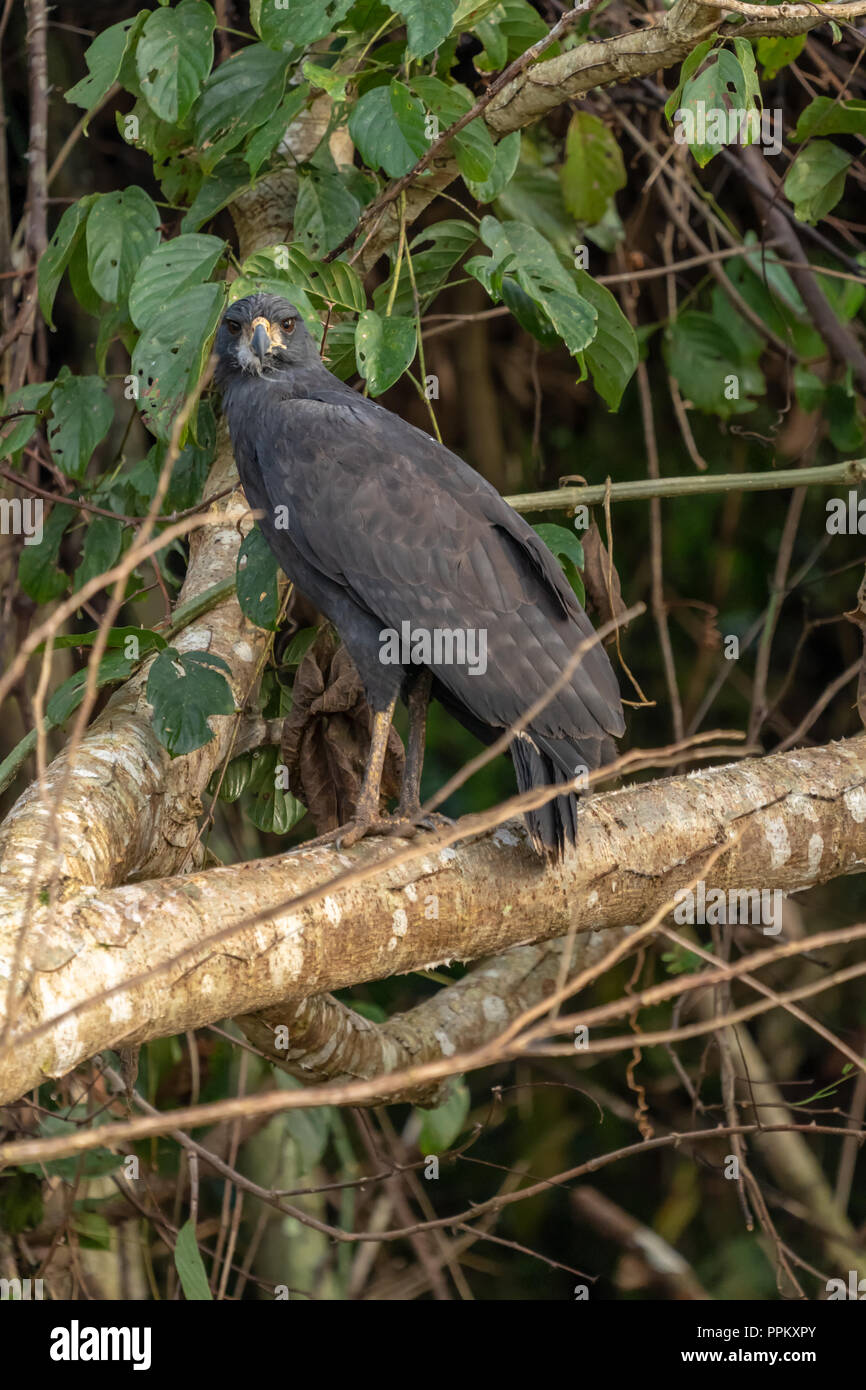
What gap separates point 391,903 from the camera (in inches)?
86.6

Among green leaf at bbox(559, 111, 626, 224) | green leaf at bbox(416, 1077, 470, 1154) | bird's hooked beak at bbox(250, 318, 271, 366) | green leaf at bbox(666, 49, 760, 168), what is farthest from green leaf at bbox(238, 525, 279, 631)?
green leaf at bbox(559, 111, 626, 224)

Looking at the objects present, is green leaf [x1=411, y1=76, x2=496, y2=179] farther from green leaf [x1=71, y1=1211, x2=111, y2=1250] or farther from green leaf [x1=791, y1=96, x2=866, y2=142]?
green leaf [x1=71, y1=1211, x2=111, y2=1250]

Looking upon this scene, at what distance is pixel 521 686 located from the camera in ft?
8.26

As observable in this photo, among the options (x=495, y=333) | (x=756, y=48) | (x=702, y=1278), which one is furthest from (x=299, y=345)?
(x=702, y=1278)

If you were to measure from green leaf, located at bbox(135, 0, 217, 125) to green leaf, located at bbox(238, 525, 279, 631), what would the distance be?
0.91 metres

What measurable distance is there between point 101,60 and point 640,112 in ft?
6.90

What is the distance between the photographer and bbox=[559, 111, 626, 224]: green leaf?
370cm

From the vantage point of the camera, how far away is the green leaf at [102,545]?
3.04 metres

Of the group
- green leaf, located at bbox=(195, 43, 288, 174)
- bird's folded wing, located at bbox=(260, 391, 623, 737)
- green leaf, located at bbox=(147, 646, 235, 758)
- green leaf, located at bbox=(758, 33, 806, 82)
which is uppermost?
green leaf, located at bbox=(758, 33, 806, 82)

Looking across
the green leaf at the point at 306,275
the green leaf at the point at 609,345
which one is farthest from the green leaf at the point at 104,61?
the green leaf at the point at 609,345

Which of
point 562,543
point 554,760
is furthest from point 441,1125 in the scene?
point 562,543

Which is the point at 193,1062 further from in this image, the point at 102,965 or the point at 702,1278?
the point at 702,1278

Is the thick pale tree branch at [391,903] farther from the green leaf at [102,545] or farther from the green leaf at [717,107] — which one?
the green leaf at [717,107]

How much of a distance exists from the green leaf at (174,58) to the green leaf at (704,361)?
1.76 meters
